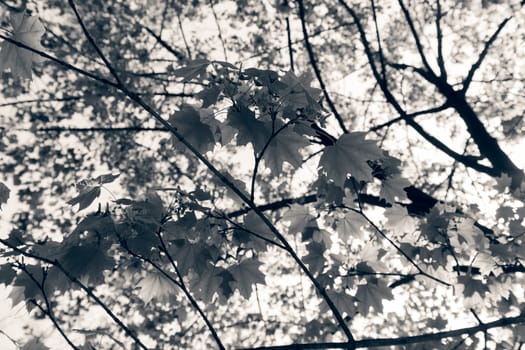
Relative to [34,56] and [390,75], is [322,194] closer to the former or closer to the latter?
[34,56]

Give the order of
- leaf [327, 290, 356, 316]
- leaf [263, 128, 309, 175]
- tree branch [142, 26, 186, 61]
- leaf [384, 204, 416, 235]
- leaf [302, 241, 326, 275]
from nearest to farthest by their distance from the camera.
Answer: leaf [263, 128, 309, 175] → leaf [327, 290, 356, 316] → leaf [302, 241, 326, 275] → leaf [384, 204, 416, 235] → tree branch [142, 26, 186, 61]

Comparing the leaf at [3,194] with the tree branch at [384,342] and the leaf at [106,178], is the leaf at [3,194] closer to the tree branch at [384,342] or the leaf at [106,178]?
the leaf at [106,178]

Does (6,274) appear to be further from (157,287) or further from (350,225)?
(350,225)

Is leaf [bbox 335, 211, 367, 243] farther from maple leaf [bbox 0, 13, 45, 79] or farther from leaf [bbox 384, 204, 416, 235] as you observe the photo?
maple leaf [bbox 0, 13, 45, 79]

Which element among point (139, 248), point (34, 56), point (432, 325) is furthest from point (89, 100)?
point (432, 325)

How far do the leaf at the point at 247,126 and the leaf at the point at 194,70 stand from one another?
0.26 meters

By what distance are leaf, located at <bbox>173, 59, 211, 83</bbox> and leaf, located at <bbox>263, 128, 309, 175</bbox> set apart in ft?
1.63

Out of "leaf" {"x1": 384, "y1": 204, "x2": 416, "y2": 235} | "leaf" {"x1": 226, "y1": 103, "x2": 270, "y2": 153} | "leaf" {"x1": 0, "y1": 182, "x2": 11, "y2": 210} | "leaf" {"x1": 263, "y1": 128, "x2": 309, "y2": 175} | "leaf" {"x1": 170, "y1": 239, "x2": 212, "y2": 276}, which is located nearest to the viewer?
"leaf" {"x1": 226, "y1": 103, "x2": 270, "y2": 153}

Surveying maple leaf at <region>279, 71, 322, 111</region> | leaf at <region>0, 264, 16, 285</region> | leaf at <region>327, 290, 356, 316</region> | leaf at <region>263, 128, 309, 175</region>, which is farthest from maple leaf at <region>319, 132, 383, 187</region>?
leaf at <region>0, 264, 16, 285</region>

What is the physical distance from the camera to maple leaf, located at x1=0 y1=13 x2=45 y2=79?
2.14 meters

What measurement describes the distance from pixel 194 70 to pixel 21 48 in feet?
2.99

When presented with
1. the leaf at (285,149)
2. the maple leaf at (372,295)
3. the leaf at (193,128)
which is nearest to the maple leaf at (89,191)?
the leaf at (193,128)

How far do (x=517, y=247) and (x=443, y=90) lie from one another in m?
3.15

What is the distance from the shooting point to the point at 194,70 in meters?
2.12
